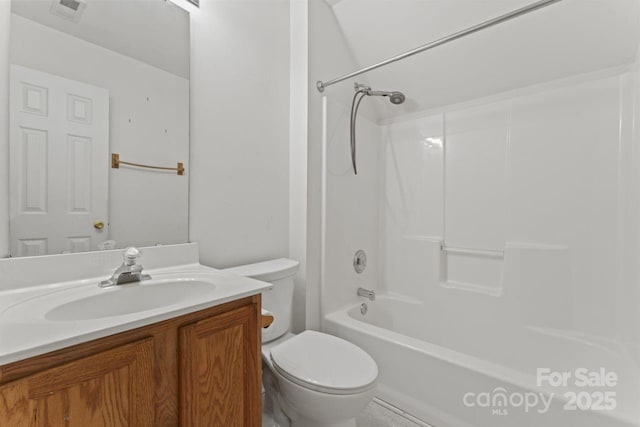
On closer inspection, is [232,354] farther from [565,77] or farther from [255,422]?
[565,77]

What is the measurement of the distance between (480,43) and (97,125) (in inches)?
79.5

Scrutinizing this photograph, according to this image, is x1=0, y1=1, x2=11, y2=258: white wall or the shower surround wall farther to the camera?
the shower surround wall

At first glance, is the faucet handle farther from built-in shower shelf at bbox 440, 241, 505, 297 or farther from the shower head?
built-in shower shelf at bbox 440, 241, 505, 297

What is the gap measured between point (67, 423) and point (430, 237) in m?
2.04

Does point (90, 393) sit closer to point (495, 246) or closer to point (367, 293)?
point (367, 293)

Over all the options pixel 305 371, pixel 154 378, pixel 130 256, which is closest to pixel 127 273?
pixel 130 256

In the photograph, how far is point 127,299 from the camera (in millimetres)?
938

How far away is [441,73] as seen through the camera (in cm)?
190

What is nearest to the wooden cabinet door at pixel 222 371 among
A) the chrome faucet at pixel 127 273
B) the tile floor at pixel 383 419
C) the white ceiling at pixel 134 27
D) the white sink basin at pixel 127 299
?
the white sink basin at pixel 127 299

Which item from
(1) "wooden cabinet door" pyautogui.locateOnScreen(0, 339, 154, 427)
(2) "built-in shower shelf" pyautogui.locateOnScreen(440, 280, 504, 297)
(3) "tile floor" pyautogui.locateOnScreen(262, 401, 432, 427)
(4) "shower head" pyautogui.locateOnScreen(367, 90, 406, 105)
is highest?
(4) "shower head" pyautogui.locateOnScreen(367, 90, 406, 105)

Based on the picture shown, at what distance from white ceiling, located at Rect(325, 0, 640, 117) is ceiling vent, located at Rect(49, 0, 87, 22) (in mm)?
1220

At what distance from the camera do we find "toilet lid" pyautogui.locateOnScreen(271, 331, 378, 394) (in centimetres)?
109

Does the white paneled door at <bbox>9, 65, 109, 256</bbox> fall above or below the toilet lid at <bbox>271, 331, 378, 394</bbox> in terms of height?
above

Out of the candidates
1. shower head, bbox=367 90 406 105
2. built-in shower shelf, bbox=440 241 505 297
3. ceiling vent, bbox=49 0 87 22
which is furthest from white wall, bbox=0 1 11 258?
built-in shower shelf, bbox=440 241 505 297
